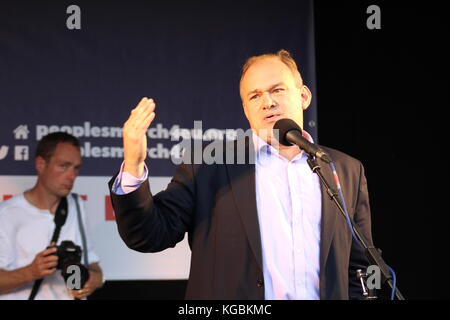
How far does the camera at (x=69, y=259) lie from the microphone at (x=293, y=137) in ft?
7.05

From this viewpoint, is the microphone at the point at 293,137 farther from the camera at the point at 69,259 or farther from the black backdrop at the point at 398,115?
the black backdrop at the point at 398,115

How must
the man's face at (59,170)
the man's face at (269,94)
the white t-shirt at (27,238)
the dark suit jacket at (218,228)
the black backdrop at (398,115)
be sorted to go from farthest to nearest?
the black backdrop at (398,115) < the man's face at (59,170) < the white t-shirt at (27,238) < the man's face at (269,94) < the dark suit jacket at (218,228)

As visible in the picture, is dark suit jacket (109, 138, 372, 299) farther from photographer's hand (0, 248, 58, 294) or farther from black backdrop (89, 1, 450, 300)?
black backdrop (89, 1, 450, 300)

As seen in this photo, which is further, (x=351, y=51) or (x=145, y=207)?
(x=351, y=51)

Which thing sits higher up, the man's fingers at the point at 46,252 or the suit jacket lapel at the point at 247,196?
the suit jacket lapel at the point at 247,196

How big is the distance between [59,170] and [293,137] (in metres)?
2.54

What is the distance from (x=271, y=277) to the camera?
252cm

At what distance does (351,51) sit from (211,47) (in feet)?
3.48

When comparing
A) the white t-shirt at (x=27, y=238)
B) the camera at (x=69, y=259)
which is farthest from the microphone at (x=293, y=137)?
the white t-shirt at (x=27, y=238)

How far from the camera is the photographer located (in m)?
4.26

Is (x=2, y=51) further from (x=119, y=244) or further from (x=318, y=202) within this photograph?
(x=318, y=202)

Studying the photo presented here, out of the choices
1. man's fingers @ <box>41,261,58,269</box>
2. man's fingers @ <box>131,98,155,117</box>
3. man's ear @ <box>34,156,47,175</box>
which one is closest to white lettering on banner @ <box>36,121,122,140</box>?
man's ear @ <box>34,156,47,175</box>

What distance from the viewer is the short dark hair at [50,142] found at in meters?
4.57
